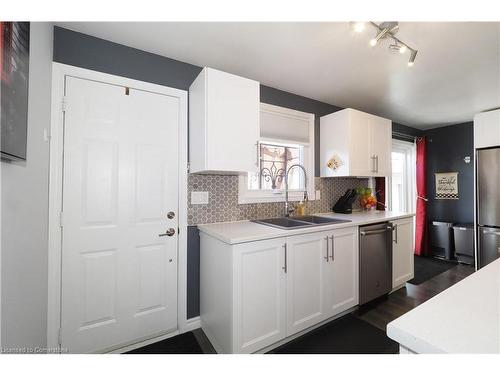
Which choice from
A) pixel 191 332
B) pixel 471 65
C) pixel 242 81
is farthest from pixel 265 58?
pixel 191 332

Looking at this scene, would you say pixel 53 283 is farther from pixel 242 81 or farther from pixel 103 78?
pixel 242 81

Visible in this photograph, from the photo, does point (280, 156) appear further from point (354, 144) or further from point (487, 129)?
point (487, 129)

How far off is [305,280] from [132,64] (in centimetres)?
225

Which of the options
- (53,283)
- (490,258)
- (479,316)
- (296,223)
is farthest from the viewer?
(490,258)

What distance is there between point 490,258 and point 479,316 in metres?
3.80

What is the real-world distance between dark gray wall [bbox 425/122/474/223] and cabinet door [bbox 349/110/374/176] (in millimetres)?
2399

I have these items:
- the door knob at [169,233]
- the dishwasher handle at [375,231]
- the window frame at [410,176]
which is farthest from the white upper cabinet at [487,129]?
the door knob at [169,233]

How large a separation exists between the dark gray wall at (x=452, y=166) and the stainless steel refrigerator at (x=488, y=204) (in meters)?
0.74

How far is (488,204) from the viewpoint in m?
3.13

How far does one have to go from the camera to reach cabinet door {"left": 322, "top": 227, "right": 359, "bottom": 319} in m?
2.00

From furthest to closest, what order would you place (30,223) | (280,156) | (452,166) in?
(452,166), (280,156), (30,223)

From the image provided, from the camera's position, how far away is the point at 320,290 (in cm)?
195

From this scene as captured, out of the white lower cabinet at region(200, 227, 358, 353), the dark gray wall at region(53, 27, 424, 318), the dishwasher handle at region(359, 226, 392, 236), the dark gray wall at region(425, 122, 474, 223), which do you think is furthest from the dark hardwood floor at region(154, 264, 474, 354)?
the dark gray wall at region(425, 122, 474, 223)

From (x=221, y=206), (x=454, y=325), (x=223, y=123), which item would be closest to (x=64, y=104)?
(x=223, y=123)
